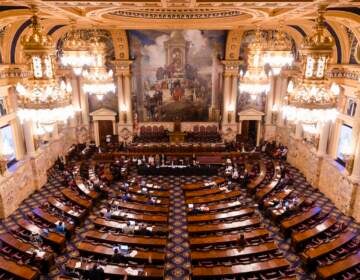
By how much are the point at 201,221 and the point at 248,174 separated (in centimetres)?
639

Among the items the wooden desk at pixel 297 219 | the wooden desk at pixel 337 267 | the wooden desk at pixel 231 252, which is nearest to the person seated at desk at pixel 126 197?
the wooden desk at pixel 231 252

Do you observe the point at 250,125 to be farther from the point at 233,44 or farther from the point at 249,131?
the point at 233,44

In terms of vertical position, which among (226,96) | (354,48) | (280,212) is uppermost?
(354,48)

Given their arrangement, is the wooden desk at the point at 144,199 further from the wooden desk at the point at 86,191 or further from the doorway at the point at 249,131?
the doorway at the point at 249,131

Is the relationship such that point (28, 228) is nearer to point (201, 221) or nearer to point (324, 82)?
point (201, 221)

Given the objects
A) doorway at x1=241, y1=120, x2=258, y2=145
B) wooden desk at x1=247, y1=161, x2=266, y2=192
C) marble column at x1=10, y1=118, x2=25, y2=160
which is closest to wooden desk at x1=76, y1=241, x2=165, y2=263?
wooden desk at x1=247, y1=161, x2=266, y2=192

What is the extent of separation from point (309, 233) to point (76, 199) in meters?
10.9

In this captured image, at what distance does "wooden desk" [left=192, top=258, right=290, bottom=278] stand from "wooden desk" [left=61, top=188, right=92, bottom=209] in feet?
23.3

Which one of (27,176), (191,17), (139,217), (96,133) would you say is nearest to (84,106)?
(96,133)

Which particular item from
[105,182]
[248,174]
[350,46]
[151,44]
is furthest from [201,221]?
[151,44]

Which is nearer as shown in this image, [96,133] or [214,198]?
[214,198]

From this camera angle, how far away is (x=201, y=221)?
13562 millimetres

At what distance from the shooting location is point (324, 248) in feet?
37.8

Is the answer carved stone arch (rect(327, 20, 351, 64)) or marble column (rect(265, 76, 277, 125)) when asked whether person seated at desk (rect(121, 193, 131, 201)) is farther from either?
marble column (rect(265, 76, 277, 125))
